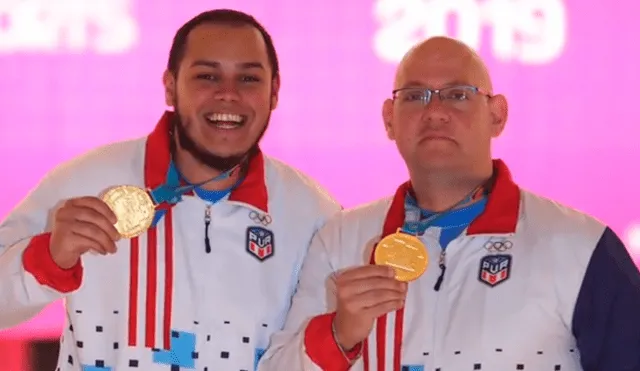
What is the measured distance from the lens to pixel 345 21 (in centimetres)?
378

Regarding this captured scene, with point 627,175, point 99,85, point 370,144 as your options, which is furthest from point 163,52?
point 627,175

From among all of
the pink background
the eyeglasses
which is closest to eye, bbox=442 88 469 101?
the eyeglasses

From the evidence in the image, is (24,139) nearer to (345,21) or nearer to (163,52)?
(163,52)

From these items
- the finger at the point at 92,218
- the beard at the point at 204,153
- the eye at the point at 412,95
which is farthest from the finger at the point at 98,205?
the eye at the point at 412,95

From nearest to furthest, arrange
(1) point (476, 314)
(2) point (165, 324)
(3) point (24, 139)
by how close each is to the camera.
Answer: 1. (1) point (476, 314)
2. (2) point (165, 324)
3. (3) point (24, 139)

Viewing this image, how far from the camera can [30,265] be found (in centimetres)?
238

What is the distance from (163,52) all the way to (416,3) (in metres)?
0.96

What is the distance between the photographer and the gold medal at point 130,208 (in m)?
2.39

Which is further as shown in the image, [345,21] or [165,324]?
[345,21]

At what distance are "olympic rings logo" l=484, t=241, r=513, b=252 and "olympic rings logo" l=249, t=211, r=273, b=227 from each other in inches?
23.4

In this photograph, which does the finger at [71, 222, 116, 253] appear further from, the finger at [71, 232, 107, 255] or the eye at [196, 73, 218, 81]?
the eye at [196, 73, 218, 81]

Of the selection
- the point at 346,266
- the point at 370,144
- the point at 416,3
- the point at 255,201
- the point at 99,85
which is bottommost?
the point at 346,266

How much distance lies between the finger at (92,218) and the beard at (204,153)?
1.53ft

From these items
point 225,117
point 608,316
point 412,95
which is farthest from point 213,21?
point 608,316
